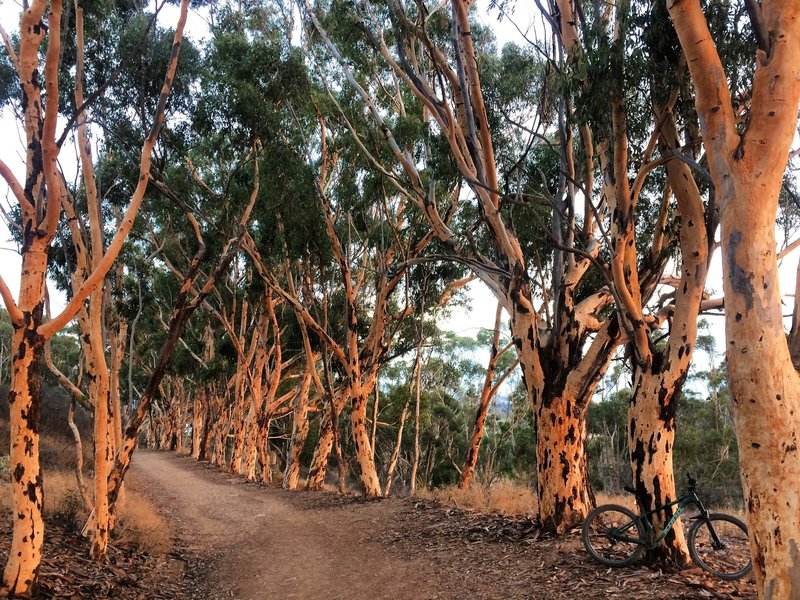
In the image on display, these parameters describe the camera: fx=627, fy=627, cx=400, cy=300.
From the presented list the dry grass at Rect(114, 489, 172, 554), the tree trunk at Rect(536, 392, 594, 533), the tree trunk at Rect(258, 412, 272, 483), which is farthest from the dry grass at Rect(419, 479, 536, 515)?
the tree trunk at Rect(258, 412, 272, 483)

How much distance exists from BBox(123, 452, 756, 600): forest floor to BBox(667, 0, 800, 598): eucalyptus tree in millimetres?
1607

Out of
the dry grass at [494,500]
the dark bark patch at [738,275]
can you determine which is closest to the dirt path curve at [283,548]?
the dry grass at [494,500]

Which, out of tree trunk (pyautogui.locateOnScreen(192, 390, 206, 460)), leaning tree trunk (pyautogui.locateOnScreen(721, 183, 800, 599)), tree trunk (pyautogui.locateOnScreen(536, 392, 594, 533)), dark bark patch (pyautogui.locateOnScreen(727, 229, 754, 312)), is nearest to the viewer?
leaning tree trunk (pyautogui.locateOnScreen(721, 183, 800, 599))

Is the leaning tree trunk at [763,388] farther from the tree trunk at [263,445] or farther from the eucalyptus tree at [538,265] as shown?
the tree trunk at [263,445]

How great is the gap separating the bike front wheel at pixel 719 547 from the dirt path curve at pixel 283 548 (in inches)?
94.3

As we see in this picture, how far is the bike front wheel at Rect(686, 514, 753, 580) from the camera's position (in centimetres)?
539

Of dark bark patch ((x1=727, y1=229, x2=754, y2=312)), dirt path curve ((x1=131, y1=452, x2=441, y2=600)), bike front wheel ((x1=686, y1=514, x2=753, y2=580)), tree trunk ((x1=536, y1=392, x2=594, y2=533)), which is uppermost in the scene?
dark bark patch ((x1=727, y1=229, x2=754, y2=312))

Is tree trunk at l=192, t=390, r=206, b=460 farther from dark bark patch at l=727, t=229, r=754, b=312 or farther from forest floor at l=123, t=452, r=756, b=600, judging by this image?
dark bark patch at l=727, t=229, r=754, b=312

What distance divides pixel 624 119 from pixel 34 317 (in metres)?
5.39

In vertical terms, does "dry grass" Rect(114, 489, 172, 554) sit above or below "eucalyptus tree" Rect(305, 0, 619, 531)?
below

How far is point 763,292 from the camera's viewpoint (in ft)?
12.0

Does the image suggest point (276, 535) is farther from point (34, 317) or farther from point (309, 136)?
point (309, 136)

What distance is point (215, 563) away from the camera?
24.9ft

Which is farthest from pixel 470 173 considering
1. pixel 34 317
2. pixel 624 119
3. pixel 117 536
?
pixel 117 536
